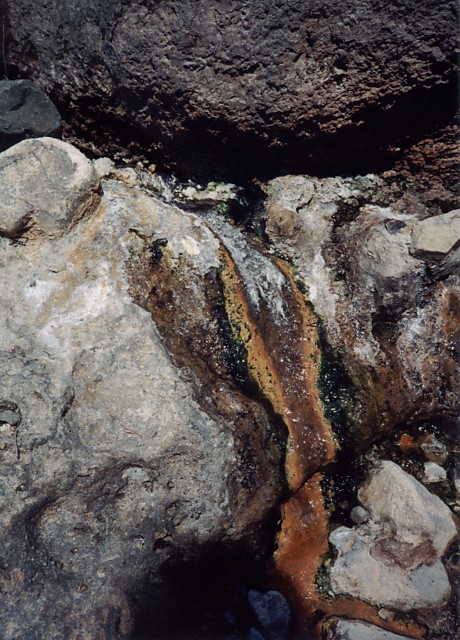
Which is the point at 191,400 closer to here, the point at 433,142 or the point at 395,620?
the point at 395,620

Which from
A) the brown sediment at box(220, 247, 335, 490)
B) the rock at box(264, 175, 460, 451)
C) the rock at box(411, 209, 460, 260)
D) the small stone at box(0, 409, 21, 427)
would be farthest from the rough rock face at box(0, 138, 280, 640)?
the rock at box(411, 209, 460, 260)

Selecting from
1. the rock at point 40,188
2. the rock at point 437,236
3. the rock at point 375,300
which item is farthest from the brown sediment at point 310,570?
the rock at point 40,188

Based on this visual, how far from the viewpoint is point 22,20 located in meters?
1.88

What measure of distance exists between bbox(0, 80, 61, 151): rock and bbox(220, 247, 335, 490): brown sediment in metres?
0.86

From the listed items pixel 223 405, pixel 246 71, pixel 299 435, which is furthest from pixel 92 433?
pixel 246 71

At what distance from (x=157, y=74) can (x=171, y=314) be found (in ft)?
2.87

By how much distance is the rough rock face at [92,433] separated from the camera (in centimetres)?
152

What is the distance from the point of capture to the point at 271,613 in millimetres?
1847

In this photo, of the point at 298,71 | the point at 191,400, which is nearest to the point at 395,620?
the point at 191,400

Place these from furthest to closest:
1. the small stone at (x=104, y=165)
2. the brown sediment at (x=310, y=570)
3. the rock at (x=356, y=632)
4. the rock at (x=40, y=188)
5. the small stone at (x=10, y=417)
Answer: the small stone at (x=104, y=165), the brown sediment at (x=310, y=570), the rock at (x=356, y=632), the rock at (x=40, y=188), the small stone at (x=10, y=417)

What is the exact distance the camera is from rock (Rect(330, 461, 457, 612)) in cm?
186

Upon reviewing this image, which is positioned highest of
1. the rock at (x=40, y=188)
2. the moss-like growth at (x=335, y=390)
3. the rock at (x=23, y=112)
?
the rock at (x=23, y=112)

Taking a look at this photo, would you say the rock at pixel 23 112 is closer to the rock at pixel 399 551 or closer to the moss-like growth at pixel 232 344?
the moss-like growth at pixel 232 344

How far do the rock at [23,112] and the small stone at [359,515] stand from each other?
1.93 m
